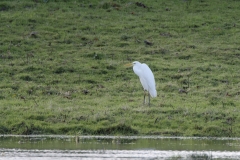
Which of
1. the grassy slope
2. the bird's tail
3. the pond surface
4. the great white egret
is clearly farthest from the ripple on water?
the great white egret

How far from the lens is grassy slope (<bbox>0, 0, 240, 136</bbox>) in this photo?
17719 millimetres

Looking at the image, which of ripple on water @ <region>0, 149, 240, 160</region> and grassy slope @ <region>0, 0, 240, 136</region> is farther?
grassy slope @ <region>0, 0, 240, 136</region>

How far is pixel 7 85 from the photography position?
22.3 m

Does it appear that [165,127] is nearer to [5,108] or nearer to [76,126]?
[76,126]

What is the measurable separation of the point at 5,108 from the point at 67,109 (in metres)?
2.02

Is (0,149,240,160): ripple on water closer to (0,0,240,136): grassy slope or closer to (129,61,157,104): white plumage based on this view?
(0,0,240,136): grassy slope

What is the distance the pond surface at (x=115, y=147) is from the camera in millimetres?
12469

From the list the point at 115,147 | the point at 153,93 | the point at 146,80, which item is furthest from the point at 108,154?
the point at 146,80

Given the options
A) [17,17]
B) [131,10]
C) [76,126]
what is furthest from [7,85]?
[131,10]

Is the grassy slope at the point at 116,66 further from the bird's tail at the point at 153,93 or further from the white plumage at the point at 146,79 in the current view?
the white plumage at the point at 146,79

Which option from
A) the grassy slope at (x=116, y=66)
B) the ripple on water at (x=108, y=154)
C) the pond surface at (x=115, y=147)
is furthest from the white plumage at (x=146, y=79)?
the ripple on water at (x=108, y=154)

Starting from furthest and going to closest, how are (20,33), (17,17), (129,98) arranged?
(17,17) → (20,33) → (129,98)

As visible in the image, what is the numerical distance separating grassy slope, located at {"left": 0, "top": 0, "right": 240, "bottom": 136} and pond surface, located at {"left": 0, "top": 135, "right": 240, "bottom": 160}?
113cm

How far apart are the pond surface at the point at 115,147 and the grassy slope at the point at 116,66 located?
113 centimetres
